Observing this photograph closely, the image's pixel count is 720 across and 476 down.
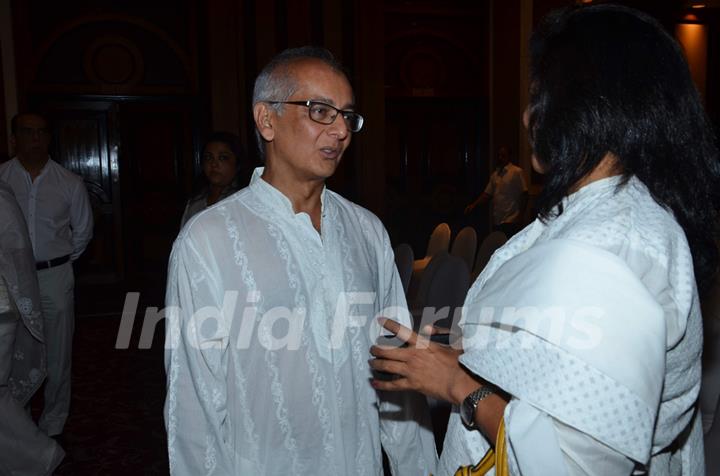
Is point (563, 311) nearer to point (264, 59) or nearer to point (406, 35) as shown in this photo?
point (264, 59)

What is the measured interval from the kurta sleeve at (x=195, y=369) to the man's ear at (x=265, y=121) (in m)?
0.35

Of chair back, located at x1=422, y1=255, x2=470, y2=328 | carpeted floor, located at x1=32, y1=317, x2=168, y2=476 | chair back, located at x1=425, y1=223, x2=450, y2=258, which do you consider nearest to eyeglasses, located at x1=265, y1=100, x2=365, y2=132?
chair back, located at x1=422, y1=255, x2=470, y2=328

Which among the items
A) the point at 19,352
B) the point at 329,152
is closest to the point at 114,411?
the point at 19,352

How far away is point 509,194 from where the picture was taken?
7.91 m

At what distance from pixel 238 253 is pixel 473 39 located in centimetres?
883

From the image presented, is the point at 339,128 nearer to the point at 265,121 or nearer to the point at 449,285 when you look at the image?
the point at 265,121

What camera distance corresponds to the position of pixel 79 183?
391cm

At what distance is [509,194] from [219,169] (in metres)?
4.92

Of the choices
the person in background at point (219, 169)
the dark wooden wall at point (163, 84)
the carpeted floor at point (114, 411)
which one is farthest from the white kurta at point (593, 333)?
the dark wooden wall at point (163, 84)

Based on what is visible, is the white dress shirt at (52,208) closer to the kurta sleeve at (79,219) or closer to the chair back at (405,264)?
the kurta sleeve at (79,219)

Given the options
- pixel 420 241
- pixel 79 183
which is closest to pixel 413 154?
pixel 420 241

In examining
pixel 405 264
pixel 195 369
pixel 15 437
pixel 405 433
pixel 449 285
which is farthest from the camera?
pixel 405 264

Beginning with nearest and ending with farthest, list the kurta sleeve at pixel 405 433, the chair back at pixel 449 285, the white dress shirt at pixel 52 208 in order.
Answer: the kurta sleeve at pixel 405 433 → the chair back at pixel 449 285 → the white dress shirt at pixel 52 208

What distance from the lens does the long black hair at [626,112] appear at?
1.00 metres
